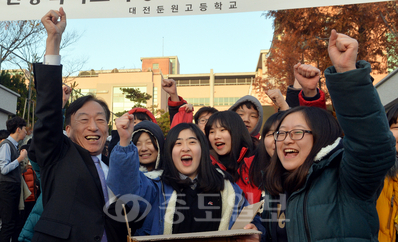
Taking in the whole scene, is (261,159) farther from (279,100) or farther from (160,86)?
(160,86)

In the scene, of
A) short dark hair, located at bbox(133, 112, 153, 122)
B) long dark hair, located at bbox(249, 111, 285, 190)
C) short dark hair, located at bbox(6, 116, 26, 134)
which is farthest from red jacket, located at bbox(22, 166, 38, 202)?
long dark hair, located at bbox(249, 111, 285, 190)

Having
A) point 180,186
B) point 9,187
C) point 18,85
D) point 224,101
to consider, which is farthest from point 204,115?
point 224,101

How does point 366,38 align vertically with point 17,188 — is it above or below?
above

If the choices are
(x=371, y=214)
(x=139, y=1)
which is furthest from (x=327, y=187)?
(x=139, y=1)

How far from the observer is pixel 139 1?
316 cm

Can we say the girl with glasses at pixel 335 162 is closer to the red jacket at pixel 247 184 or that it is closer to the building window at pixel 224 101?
the red jacket at pixel 247 184

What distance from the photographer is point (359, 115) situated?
53.6 inches

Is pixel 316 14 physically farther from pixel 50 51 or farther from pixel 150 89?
pixel 150 89

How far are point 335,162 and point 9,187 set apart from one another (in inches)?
190

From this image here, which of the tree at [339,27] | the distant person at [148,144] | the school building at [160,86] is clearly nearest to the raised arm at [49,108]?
the distant person at [148,144]

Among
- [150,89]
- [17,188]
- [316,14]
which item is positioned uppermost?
[150,89]

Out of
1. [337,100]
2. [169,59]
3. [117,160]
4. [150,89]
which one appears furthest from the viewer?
[169,59]

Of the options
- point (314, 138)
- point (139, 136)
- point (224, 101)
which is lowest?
point (314, 138)

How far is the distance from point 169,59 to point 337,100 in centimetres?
6935
